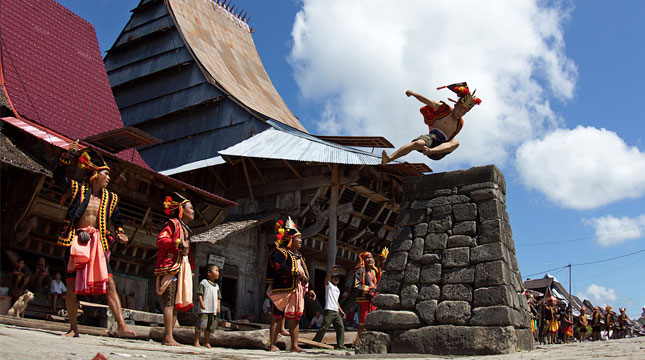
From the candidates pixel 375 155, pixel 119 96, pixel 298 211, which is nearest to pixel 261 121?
pixel 298 211

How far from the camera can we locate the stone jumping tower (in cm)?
582

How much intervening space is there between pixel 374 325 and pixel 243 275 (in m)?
9.27

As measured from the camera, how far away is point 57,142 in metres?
9.65

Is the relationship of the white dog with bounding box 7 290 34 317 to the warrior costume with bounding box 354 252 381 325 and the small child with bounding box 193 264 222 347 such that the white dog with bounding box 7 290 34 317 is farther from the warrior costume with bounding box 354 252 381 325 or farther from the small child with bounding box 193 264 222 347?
the warrior costume with bounding box 354 252 381 325

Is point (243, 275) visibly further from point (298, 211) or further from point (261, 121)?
point (261, 121)

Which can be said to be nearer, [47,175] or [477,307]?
[477,307]

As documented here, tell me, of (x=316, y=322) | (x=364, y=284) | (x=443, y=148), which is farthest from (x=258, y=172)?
(x=443, y=148)

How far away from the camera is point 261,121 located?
52.0 feet

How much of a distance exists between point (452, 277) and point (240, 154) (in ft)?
28.1

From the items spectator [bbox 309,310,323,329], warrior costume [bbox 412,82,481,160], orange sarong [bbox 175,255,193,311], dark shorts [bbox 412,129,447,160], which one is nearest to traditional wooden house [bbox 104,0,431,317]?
spectator [bbox 309,310,323,329]

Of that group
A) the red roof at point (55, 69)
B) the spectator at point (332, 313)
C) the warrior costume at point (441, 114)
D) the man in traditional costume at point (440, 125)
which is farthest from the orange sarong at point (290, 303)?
the red roof at point (55, 69)

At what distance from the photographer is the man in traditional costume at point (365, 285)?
27.7 ft

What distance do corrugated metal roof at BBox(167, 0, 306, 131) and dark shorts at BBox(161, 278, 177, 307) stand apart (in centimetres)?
1070

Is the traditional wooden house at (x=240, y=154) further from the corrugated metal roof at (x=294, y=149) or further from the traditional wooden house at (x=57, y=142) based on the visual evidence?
the traditional wooden house at (x=57, y=142)
